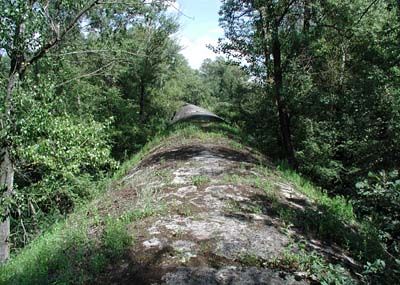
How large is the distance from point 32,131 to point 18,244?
5.85 metres

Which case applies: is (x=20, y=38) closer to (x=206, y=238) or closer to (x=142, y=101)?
(x=206, y=238)

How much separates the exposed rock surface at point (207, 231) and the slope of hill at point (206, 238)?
11 mm

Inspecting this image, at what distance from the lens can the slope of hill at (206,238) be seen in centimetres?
359

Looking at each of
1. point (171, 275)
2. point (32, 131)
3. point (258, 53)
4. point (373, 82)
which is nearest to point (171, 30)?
point (258, 53)

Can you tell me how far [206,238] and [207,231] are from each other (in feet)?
0.55

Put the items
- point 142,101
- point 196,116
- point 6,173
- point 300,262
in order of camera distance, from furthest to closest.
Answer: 1. point 142,101
2. point 196,116
3. point 6,173
4. point 300,262

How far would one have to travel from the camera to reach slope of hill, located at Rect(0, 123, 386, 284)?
359cm

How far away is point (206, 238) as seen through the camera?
413cm

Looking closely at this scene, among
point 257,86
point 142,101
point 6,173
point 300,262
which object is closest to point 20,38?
point 6,173

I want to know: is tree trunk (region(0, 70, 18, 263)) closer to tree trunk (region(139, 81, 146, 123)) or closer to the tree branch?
the tree branch

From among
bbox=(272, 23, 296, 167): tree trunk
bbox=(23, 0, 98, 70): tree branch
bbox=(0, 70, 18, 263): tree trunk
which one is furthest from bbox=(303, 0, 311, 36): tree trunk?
bbox=(0, 70, 18, 263): tree trunk

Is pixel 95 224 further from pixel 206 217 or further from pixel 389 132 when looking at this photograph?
pixel 389 132

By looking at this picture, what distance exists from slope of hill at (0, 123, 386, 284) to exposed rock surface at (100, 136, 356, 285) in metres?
0.01

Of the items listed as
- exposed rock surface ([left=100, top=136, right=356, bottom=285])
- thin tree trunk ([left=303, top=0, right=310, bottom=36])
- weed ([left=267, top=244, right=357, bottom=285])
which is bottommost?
weed ([left=267, top=244, right=357, bottom=285])
